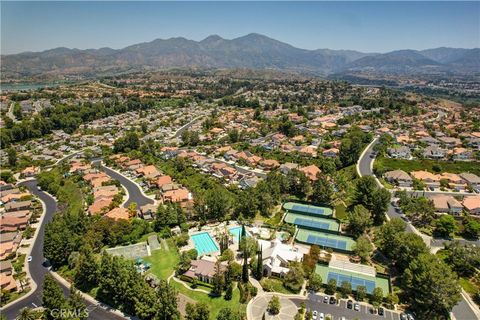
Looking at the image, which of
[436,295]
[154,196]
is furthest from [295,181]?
[436,295]

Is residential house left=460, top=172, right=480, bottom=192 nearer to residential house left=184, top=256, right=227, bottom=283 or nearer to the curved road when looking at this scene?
the curved road

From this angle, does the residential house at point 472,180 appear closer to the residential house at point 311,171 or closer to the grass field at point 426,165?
the grass field at point 426,165

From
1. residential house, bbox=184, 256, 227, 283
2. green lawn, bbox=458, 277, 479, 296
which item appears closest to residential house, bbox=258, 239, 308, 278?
residential house, bbox=184, 256, 227, 283

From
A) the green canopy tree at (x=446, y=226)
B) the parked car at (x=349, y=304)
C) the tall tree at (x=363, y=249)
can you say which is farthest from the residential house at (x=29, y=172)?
the green canopy tree at (x=446, y=226)

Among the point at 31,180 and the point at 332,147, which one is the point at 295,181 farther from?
the point at 31,180

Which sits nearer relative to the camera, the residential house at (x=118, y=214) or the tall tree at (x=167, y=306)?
the tall tree at (x=167, y=306)
